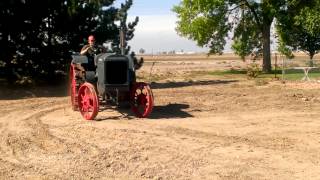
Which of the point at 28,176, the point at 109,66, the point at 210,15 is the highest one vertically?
the point at 210,15

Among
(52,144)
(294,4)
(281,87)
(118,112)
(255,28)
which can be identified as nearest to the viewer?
(52,144)

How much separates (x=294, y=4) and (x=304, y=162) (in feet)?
104

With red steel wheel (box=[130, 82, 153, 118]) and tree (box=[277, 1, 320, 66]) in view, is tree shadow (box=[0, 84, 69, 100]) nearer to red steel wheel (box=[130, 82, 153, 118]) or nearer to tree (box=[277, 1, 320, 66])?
red steel wheel (box=[130, 82, 153, 118])

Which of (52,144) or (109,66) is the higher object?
(109,66)

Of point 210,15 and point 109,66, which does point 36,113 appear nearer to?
point 109,66

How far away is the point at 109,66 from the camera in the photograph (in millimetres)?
13969

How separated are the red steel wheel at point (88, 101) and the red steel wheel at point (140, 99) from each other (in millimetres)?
1158

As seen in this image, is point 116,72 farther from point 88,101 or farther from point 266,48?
point 266,48

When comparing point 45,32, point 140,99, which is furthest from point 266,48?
point 140,99

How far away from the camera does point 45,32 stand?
76.1 ft

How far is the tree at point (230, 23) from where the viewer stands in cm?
3950

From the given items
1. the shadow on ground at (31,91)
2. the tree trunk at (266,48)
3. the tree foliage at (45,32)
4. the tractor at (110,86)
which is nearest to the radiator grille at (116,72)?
the tractor at (110,86)

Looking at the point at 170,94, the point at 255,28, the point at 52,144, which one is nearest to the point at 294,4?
the point at 255,28

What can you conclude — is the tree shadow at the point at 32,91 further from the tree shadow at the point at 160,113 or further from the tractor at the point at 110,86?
the tractor at the point at 110,86
